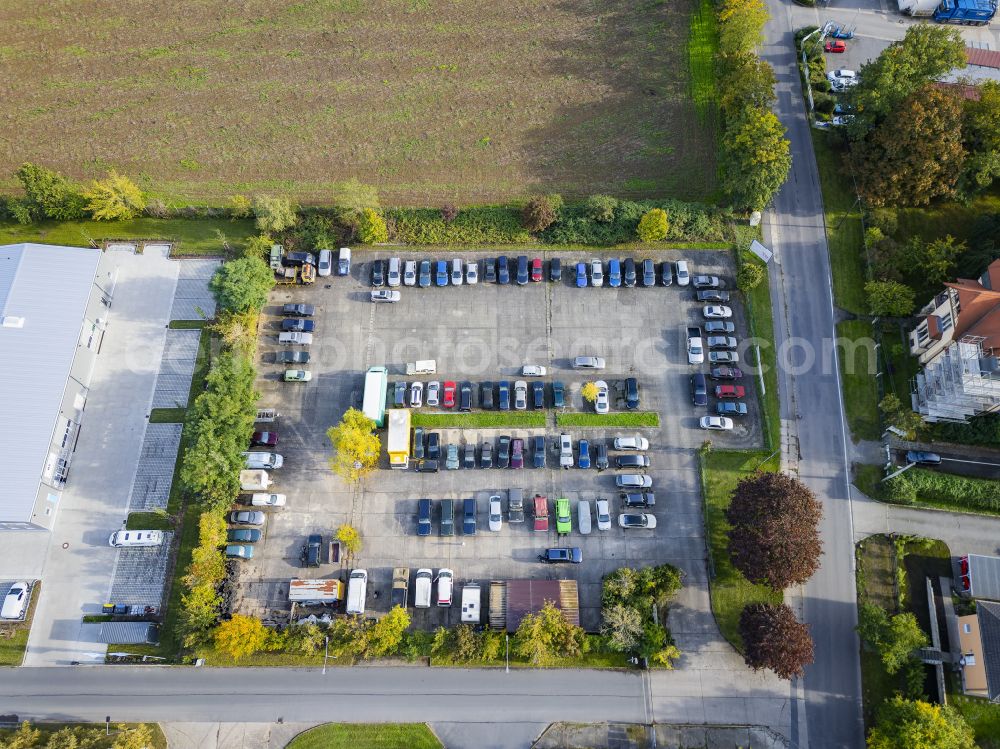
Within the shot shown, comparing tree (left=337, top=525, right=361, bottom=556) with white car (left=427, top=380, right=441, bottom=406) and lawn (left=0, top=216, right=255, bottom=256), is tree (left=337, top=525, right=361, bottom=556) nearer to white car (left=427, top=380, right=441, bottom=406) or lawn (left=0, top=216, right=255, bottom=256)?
white car (left=427, top=380, right=441, bottom=406)

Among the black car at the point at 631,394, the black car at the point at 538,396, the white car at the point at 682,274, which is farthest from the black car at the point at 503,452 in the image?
the white car at the point at 682,274

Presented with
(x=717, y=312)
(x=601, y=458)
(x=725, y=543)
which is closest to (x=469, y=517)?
(x=601, y=458)

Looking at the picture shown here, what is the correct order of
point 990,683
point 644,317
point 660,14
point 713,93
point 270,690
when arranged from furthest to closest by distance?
point 660,14, point 713,93, point 644,317, point 270,690, point 990,683

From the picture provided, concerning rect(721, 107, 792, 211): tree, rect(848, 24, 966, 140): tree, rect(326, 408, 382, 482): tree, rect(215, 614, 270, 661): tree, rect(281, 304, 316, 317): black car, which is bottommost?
rect(215, 614, 270, 661): tree

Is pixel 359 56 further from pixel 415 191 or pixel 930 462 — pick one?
pixel 930 462

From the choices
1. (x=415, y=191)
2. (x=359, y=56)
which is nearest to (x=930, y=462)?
(x=415, y=191)

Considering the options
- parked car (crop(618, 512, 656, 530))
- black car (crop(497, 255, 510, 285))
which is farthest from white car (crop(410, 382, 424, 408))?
parked car (crop(618, 512, 656, 530))

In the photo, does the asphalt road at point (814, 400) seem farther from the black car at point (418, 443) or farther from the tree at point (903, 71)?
the black car at point (418, 443)
